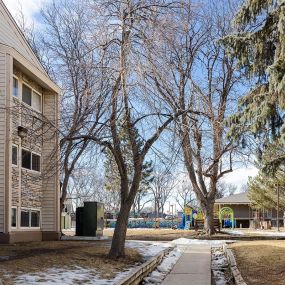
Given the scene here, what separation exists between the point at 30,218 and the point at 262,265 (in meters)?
11.7

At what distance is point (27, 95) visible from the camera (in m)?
23.5

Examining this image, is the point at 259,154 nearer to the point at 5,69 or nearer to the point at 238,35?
the point at 238,35

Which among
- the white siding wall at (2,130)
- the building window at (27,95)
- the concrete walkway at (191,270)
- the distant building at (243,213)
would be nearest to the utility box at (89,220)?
the building window at (27,95)

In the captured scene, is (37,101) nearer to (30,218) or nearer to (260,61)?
(30,218)

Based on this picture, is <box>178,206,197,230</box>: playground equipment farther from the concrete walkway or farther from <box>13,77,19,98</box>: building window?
<box>13,77,19,98</box>: building window

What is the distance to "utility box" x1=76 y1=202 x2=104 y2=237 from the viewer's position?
2697cm

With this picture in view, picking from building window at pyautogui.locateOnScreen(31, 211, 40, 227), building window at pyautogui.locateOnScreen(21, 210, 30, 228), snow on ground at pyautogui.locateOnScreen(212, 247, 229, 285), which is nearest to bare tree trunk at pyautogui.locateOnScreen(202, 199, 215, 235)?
snow on ground at pyautogui.locateOnScreen(212, 247, 229, 285)

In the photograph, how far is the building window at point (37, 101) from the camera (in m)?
24.4

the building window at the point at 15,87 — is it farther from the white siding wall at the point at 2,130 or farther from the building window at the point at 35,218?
→ the building window at the point at 35,218

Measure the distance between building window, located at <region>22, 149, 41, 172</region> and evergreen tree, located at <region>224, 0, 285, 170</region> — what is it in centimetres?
1154

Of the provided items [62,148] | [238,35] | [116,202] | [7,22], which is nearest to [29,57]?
[7,22]

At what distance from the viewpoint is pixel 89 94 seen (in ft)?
48.9

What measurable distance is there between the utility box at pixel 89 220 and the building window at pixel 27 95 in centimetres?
629

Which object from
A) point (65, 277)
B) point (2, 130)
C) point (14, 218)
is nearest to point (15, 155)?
point (2, 130)
